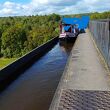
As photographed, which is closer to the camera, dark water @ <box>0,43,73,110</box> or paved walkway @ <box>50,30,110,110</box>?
paved walkway @ <box>50,30,110,110</box>

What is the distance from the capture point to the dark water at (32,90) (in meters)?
10.9

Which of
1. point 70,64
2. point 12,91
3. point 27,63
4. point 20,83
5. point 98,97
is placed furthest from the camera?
point 27,63

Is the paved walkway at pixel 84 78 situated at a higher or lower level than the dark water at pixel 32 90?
higher

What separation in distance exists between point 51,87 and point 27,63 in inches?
282

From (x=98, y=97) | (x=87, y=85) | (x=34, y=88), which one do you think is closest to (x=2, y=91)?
(x=34, y=88)

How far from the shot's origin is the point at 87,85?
36.8ft

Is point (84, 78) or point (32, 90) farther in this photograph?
point (32, 90)

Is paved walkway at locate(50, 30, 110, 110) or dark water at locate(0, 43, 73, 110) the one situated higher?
paved walkway at locate(50, 30, 110, 110)

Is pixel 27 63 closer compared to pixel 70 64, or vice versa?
pixel 70 64

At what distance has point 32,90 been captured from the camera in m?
13.1

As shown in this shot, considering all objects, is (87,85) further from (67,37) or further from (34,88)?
(67,37)

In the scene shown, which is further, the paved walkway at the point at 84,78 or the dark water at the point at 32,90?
the dark water at the point at 32,90

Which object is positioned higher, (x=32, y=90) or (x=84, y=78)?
(x=84, y=78)

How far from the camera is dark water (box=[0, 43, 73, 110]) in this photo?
10.9 metres
